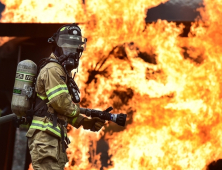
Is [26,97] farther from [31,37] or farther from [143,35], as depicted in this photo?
[31,37]

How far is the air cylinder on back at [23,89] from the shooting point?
4.38 m

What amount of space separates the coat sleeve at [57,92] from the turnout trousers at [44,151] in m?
0.31

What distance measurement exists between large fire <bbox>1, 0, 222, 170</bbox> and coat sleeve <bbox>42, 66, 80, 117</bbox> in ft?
9.14

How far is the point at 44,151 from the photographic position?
4.02 metres

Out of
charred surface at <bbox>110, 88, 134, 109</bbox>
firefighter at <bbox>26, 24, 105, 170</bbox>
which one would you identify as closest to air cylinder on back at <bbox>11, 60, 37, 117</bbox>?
firefighter at <bbox>26, 24, 105, 170</bbox>

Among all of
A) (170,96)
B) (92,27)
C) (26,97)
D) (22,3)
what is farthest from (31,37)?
(26,97)

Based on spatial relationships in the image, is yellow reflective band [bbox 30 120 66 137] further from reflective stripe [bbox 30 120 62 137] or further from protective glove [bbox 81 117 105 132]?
protective glove [bbox 81 117 105 132]

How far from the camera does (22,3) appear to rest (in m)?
7.16

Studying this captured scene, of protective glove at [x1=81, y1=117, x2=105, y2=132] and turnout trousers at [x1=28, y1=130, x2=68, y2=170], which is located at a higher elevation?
protective glove at [x1=81, y1=117, x2=105, y2=132]

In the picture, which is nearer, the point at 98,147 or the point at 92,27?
the point at 92,27

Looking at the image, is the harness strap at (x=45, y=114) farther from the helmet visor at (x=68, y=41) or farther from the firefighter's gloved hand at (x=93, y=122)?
the helmet visor at (x=68, y=41)

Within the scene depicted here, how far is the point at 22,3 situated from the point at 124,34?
6.63ft

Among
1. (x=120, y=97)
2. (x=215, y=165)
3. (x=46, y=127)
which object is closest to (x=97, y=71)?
(x=120, y=97)

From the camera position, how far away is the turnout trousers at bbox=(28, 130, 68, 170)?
13.2 ft
